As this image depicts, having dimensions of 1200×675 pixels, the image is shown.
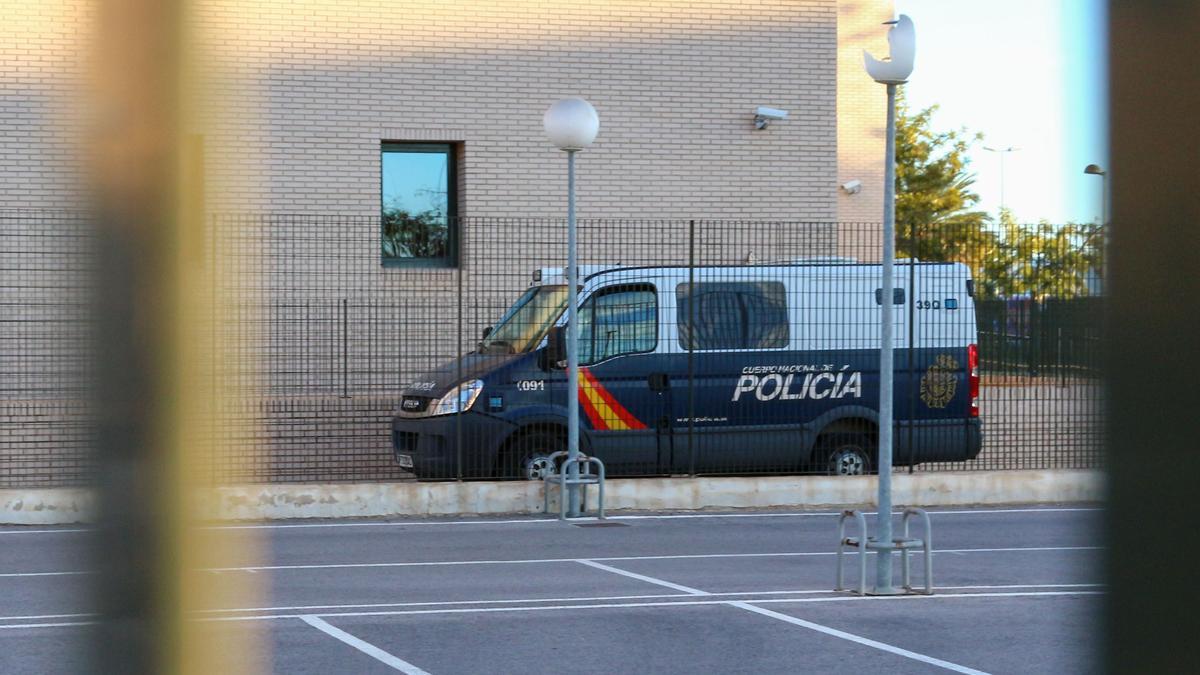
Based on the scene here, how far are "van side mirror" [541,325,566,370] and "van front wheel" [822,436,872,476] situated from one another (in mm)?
2937

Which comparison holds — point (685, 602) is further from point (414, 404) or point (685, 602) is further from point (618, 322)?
point (414, 404)

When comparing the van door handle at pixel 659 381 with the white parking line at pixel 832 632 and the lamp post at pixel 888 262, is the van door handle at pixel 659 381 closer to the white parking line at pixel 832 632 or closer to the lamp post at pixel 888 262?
the white parking line at pixel 832 632

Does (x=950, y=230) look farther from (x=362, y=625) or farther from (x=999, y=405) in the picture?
(x=362, y=625)

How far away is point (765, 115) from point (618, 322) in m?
7.62

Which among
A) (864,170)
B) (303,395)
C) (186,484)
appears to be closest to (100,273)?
(186,484)

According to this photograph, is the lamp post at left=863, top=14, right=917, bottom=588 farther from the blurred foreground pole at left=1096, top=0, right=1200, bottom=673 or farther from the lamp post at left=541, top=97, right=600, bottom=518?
the blurred foreground pole at left=1096, top=0, right=1200, bottom=673

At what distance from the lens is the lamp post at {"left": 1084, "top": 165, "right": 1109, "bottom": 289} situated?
3.08ft

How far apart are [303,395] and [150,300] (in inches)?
555

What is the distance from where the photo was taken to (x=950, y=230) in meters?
15.8

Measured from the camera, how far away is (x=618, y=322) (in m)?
15.0

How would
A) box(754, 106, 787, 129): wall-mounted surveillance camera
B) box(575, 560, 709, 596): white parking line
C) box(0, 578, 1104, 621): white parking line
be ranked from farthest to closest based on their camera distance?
box(754, 106, 787, 129): wall-mounted surveillance camera, box(575, 560, 709, 596): white parking line, box(0, 578, 1104, 621): white parking line

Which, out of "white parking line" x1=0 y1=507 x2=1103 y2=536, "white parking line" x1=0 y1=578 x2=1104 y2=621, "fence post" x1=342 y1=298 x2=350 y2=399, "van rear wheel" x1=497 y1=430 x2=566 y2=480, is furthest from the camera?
"fence post" x1=342 y1=298 x2=350 y2=399

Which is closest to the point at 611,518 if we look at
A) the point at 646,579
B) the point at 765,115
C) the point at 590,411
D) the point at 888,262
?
the point at 590,411

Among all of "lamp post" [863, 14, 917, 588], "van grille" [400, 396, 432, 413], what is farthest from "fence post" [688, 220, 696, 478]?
"lamp post" [863, 14, 917, 588]
